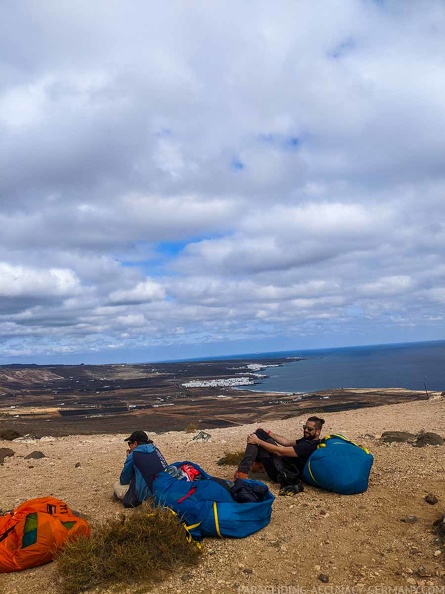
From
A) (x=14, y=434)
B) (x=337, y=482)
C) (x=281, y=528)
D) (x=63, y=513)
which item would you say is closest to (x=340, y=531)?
(x=281, y=528)

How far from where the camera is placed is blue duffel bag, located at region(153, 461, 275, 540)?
5488 mm

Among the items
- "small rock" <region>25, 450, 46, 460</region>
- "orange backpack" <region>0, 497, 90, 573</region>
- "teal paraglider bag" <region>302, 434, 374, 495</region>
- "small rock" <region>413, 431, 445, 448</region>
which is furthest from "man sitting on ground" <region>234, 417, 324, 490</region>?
"small rock" <region>25, 450, 46, 460</region>

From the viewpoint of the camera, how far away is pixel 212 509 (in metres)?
5.54

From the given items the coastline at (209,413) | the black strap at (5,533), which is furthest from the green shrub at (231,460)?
the coastline at (209,413)

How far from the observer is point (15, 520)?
5523mm

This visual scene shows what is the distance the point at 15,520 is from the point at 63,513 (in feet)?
1.91

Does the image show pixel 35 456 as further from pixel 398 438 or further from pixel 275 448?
pixel 398 438

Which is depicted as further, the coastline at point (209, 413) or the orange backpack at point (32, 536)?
the coastline at point (209, 413)

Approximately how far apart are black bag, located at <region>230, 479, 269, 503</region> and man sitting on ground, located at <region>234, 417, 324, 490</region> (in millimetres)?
1052

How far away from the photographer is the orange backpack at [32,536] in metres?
5.24

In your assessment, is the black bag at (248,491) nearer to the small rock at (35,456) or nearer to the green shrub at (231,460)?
the green shrub at (231,460)

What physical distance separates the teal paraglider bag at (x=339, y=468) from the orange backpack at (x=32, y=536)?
11.8ft

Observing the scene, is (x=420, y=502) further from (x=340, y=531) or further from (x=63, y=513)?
(x=63, y=513)

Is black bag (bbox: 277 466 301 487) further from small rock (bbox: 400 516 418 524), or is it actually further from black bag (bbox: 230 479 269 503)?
small rock (bbox: 400 516 418 524)
